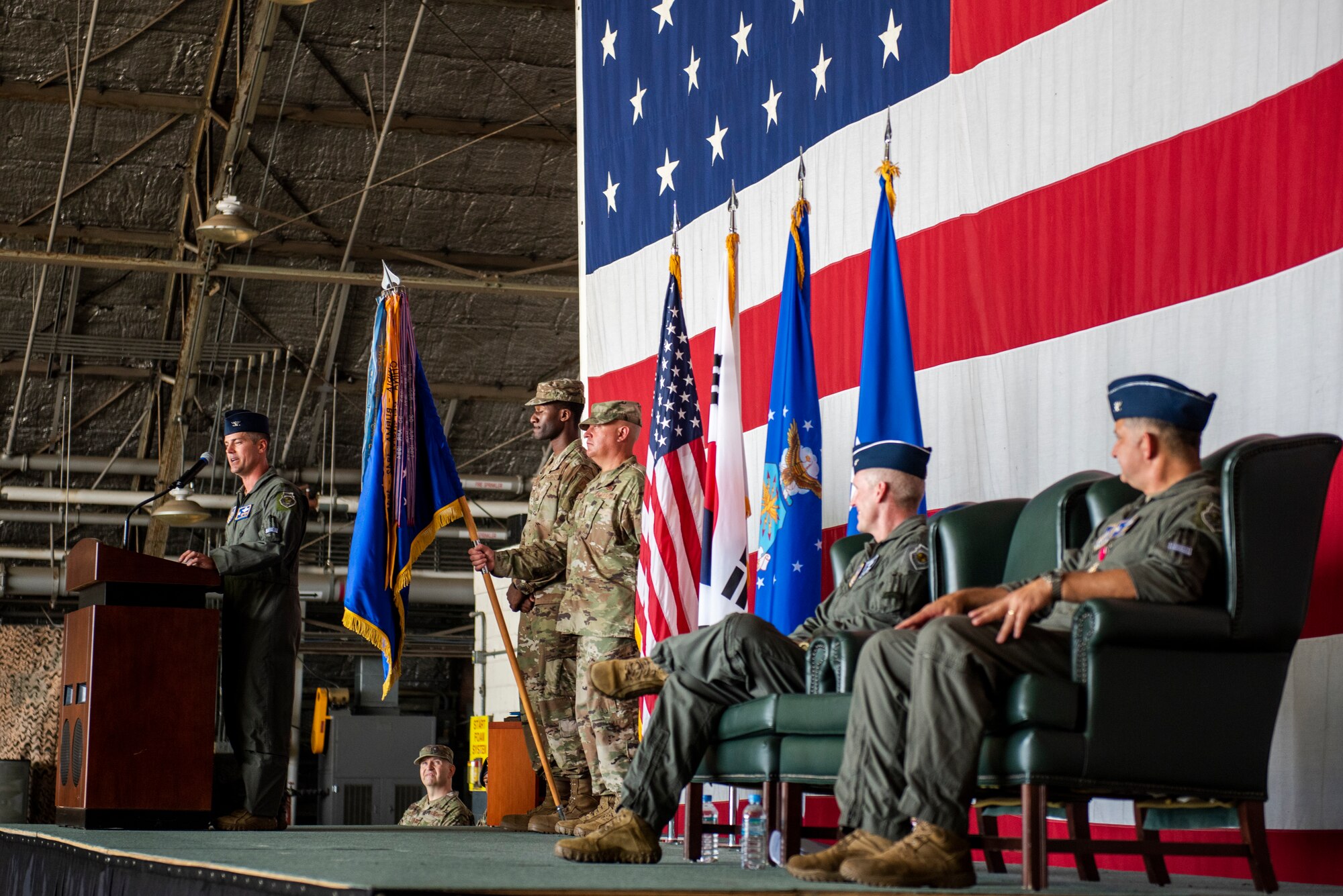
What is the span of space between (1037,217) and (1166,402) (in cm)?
150

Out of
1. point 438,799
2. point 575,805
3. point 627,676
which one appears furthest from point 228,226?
point 627,676

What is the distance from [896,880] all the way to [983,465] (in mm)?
2092

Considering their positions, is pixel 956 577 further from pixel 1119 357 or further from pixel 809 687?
pixel 1119 357

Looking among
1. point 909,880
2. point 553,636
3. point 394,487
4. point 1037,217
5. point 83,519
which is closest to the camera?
point 909,880

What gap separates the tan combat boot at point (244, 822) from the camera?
487cm

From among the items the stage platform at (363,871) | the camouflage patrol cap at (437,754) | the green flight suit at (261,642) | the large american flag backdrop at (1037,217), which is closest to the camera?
the stage platform at (363,871)

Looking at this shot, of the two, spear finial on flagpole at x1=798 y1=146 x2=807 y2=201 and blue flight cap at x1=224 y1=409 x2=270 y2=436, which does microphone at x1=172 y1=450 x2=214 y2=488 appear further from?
spear finial on flagpole at x1=798 y1=146 x2=807 y2=201

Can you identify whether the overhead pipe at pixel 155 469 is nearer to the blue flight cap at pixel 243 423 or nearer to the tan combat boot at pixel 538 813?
the tan combat boot at pixel 538 813

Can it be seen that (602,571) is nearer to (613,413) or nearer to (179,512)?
(613,413)

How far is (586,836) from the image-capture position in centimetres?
322

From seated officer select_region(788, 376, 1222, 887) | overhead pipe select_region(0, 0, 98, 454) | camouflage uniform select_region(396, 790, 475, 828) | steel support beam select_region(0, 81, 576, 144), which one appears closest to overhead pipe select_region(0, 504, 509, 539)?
overhead pipe select_region(0, 0, 98, 454)

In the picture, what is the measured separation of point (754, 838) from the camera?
3.53 metres

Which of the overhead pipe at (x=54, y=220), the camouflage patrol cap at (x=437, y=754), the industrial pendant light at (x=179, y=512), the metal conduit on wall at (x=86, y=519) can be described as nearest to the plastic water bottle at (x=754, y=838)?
the camouflage patrol cap at (x=437, y=754)

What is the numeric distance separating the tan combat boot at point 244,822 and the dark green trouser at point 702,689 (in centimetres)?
201
